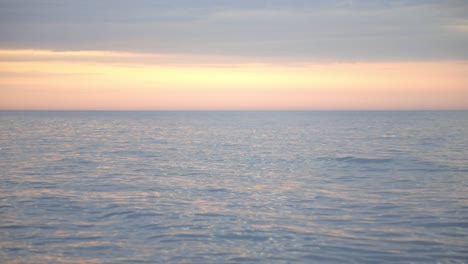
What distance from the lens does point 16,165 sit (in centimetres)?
3278

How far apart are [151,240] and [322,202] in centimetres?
854

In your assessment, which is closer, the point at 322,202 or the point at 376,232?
the point at 376,232

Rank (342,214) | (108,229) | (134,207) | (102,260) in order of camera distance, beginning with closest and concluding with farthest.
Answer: (102,260)
(108,229)
(342,214)
(134,207)

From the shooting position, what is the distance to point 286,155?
40.1 metres

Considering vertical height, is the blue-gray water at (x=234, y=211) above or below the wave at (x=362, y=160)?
below

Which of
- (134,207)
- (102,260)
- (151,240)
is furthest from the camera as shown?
(134,207)

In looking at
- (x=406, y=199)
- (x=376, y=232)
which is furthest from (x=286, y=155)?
(x=376, y=232)

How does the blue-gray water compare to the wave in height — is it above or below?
below

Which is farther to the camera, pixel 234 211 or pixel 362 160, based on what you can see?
pixel 362 160

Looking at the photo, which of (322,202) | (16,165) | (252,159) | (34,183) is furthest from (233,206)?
(16,165)

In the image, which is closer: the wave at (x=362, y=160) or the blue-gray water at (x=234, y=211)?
the blue-gray water at (x=234, y=211)

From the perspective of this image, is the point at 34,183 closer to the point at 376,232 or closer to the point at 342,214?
the point at 342,214

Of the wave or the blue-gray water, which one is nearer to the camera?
the blue-gray water

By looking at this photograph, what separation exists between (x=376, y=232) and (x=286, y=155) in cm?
2434
